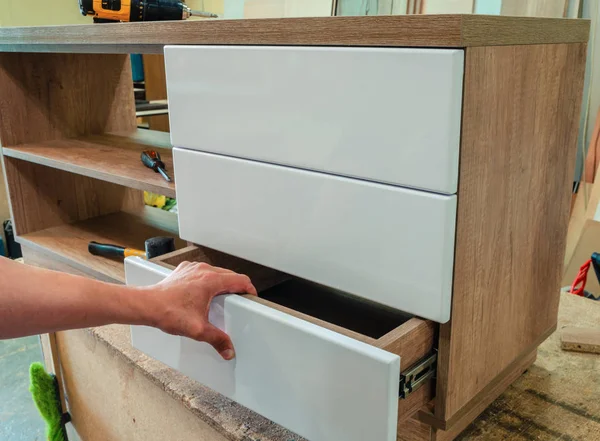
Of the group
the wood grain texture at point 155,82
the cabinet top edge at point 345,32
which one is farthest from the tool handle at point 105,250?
the wood grain texture at point 155,82

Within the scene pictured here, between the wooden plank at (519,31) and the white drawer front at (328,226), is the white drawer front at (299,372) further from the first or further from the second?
the wooden plank at (519,31)

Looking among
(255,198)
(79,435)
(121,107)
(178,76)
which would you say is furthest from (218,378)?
(121,107)

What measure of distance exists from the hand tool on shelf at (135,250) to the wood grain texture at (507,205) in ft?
1.67

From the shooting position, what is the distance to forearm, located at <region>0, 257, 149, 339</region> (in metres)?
0.50

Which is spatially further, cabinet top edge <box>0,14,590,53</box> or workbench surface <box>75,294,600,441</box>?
workbench surface <box>75,294,600,441</box>

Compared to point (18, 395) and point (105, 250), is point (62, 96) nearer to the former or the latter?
point (105, 250)

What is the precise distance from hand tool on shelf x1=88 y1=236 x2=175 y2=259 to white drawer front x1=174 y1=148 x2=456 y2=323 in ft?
0.31

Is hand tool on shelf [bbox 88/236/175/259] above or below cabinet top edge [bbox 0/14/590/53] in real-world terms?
below

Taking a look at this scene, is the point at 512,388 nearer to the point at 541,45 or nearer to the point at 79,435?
the point at 541,45

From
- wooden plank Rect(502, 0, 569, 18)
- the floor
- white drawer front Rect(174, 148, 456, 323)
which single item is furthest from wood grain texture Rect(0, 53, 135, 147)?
wooden plank Rect(502, 0, 569, 18)

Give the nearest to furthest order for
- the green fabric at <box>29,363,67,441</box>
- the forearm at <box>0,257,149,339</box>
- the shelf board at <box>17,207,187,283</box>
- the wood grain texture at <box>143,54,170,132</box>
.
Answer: the forearm at <box>0,257,149,339</box> < the shelf board at <box>17,207,187,283</box> < the green fabric at <box>29,363,67,441</box> < the wood grain texture at <box>143,54,170,132</box>

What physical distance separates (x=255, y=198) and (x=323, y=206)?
0.39 feet

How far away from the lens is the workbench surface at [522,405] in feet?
2.43

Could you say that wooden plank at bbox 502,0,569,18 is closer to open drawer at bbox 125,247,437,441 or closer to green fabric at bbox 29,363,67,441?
open drawer at bbox 125,247,437,441
